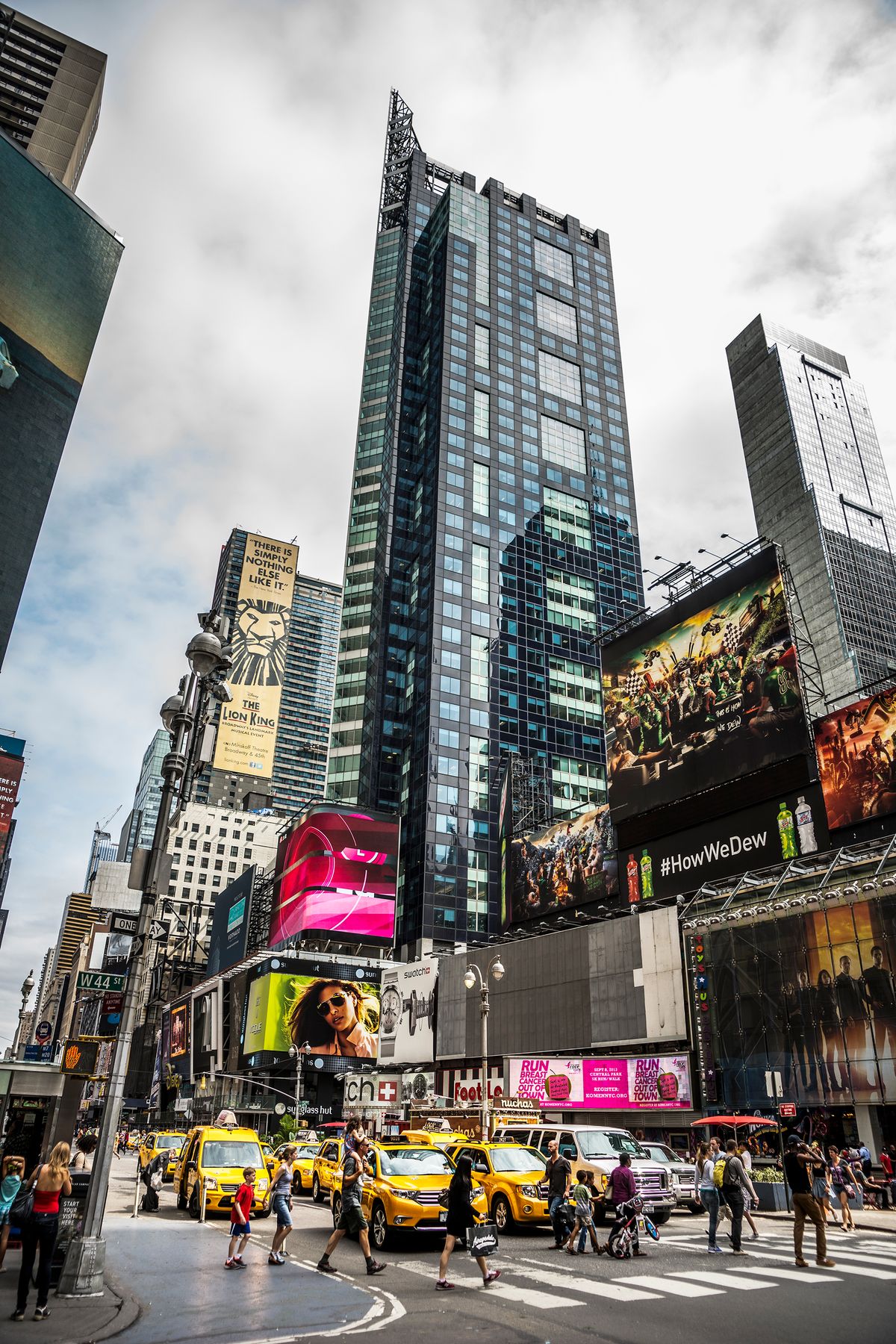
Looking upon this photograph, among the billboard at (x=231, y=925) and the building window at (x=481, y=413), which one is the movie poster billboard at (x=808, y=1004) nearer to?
the billboard at (x=231, y=925)

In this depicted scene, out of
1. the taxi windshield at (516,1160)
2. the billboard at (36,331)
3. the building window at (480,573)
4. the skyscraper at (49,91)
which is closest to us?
the taxi windshield at (516,1160)

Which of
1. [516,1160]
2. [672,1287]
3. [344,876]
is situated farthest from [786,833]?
[344,876]

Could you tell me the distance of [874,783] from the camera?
4175 cm

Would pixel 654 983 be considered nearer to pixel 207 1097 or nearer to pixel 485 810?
pixel 485 810

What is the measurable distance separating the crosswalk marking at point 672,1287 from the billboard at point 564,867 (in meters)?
47.1

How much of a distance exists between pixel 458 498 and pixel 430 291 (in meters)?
40.4

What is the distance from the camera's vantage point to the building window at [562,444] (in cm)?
12419

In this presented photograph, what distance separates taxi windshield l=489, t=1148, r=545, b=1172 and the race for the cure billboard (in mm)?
24265

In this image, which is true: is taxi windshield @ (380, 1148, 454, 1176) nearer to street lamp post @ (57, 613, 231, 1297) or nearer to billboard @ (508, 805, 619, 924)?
street lamp post @ (57, 613, 231, 1297)

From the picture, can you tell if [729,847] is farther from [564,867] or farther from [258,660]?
[258,660]

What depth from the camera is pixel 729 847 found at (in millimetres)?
47312

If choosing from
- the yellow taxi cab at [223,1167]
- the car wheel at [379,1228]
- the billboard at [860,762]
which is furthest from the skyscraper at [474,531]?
the car wheel at [379,1228]

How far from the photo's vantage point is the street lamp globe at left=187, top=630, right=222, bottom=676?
1480 centimetres

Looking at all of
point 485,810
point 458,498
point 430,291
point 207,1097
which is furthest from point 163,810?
point 430,291
